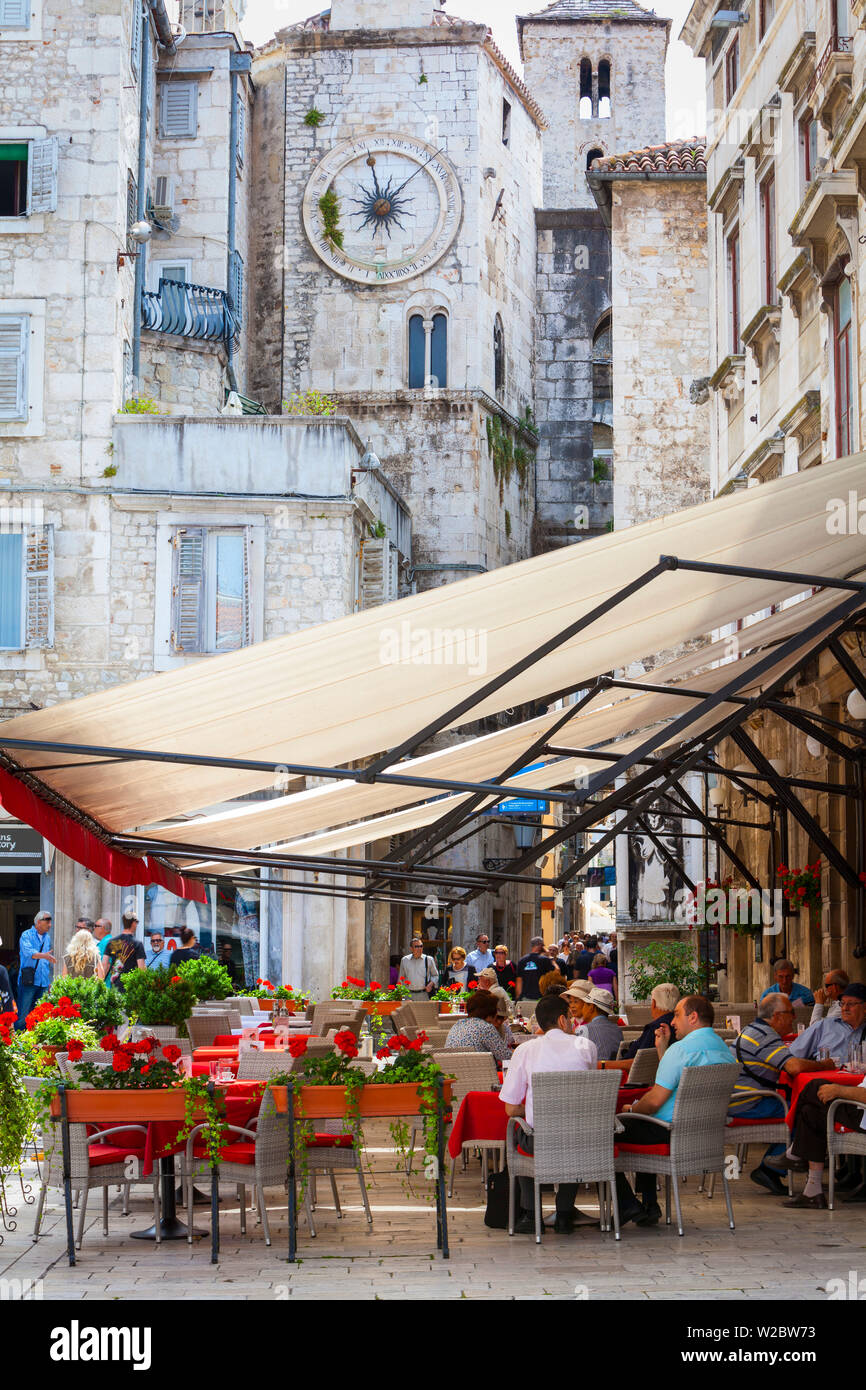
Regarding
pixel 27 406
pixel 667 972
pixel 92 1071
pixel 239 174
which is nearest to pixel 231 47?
pixel 239 174

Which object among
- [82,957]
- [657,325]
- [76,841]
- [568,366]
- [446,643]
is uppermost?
[568,366]

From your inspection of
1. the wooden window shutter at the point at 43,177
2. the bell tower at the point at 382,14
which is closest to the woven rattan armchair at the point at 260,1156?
the wooden window shutter at the point at 43,177

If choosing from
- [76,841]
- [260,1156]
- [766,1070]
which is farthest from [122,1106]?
[766,1070]

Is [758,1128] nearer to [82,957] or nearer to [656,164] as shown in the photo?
[82,957]

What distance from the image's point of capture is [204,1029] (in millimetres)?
14383

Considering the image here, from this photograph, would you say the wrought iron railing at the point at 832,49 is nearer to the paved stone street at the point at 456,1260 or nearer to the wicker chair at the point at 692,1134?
the wicker chair at the point at 692,1134

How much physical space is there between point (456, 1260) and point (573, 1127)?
2.86 feet

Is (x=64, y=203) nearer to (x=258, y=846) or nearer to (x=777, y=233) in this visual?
(x=777, y=233)

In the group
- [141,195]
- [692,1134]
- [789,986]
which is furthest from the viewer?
[141,195]

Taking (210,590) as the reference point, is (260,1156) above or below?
below

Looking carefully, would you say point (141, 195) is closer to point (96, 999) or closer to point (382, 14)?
point (382, 14)

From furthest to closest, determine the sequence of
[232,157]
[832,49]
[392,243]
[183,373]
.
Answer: [392,243], [232,157], [183,373], [832,49]

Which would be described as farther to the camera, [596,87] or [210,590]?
[596,87]

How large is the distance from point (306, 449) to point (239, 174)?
10401 millimetres
